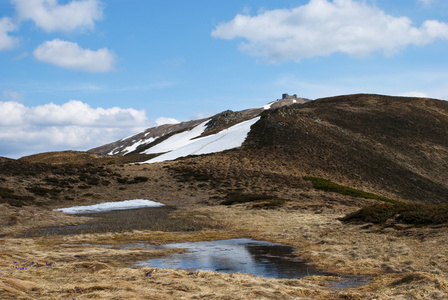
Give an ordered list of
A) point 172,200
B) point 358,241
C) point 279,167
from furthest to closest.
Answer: point 279,167, point 172,200, point 358,241

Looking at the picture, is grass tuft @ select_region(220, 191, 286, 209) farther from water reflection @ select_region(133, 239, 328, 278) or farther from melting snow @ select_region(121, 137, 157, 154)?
melting snow @ select_region(121, 137, 157, 154)

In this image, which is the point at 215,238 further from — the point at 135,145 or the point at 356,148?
the point at 135,145

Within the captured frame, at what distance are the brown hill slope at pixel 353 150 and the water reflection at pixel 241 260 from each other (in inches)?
1138

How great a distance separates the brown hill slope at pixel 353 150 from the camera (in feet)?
176

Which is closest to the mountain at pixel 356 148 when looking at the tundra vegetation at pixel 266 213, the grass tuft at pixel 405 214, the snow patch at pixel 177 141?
the tundra vegetation at pixel 266 213

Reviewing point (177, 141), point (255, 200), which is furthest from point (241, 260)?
point (177, 141)

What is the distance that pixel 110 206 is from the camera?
38125mm

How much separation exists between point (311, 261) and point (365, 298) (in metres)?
5.76

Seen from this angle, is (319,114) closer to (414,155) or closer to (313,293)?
(414,155)

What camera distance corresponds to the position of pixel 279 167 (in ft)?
181

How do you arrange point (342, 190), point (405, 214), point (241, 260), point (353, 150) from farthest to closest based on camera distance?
point (353, 150) < point (342, 190) < point (405, 214) < point (241, 260)

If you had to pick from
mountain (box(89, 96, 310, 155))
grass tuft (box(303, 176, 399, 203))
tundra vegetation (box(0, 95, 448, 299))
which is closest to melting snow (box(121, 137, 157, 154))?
mountain (box(89, 96, 310, 155))

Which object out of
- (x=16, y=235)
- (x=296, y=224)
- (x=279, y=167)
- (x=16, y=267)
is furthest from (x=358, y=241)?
(x=279, y=167)

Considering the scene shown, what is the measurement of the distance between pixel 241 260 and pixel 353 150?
5070 cm
